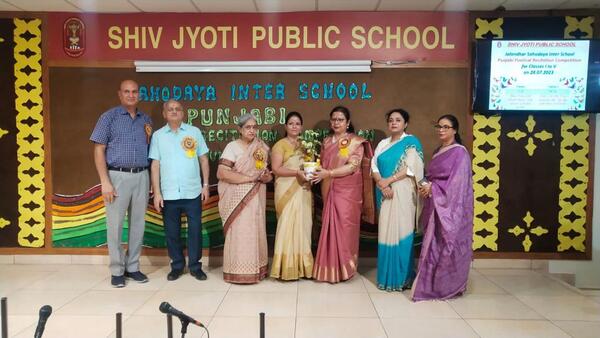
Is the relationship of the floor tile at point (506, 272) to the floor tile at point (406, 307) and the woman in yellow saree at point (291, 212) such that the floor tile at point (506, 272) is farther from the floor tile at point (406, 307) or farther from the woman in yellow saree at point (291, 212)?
the woman in yellow saree at point (291, 212)

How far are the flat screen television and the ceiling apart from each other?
33cm

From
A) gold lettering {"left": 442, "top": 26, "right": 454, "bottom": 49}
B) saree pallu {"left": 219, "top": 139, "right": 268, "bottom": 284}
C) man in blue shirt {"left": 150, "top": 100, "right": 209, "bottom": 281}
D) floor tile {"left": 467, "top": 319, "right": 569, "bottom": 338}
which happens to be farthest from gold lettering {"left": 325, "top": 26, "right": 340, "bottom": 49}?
floor tile {"left": 467, "top": 319, "right": 569, "bottom": 338}

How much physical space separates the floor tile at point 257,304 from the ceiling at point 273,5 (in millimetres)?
2483

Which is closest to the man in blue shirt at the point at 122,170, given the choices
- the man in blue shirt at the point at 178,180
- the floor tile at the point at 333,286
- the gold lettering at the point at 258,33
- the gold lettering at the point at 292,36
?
the man in blue shirt at the point at 178,180

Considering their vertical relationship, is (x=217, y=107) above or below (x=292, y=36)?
below

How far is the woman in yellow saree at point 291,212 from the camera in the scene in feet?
11.5

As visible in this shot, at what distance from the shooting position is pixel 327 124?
4.03 metres

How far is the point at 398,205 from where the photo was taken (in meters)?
3.33

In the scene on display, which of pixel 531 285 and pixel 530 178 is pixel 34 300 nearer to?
pixel 531 285

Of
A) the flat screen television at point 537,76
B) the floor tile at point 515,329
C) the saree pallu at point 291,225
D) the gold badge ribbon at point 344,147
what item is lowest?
the floor tile at point 515,329

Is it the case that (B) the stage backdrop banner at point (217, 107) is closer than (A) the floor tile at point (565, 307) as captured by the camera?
No

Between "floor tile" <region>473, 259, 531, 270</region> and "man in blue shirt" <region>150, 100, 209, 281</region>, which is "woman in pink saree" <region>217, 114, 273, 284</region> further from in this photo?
"floor tile" <region>473, 259, 531, 270</region>

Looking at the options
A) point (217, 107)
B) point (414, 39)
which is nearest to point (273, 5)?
point (217, 107)

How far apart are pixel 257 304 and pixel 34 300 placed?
5.50 feet
